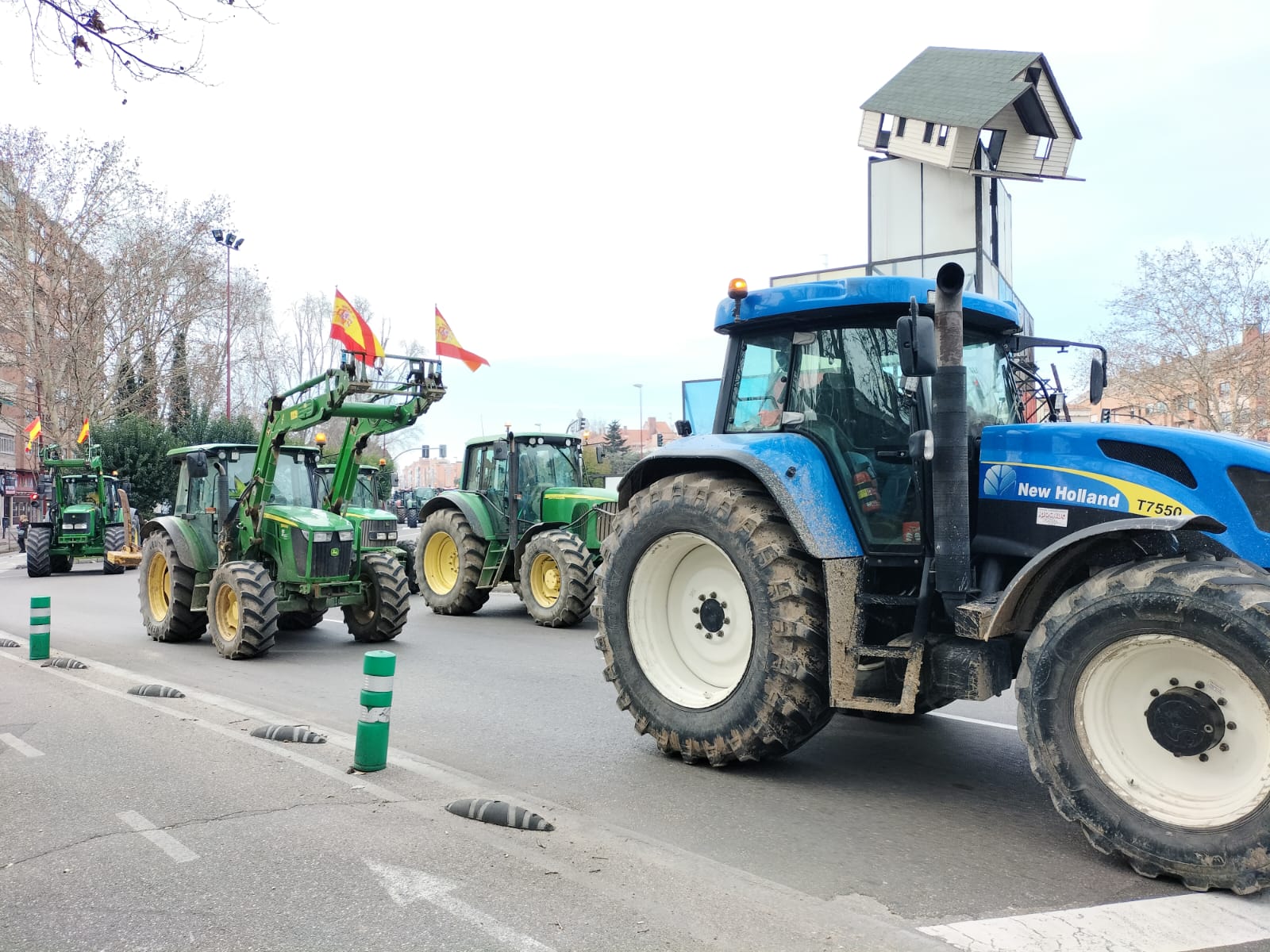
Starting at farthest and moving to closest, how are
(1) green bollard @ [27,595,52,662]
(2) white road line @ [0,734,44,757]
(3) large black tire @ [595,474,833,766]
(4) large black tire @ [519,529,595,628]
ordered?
(4) large black tire @ [519,529,595,628] < (1) green bollard @ [27,595,52,662] < (2) white road line @ [0,734,44,757] < (3) large black tire @ [595,474,833,766]

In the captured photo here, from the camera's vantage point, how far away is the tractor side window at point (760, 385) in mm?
5641

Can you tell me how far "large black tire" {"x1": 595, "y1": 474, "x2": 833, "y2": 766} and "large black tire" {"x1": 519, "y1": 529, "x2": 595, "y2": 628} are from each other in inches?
242

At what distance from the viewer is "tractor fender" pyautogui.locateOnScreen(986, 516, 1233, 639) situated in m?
3.92

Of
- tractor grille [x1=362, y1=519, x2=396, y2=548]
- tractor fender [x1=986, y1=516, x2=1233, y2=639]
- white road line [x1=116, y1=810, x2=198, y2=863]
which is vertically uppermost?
tractor fender [x1=986, y1=516, x2=1233, y2=639]

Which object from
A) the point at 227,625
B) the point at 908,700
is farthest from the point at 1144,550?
the point at 227,625

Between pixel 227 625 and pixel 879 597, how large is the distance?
746 centimetres

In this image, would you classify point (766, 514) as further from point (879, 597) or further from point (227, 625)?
point (227, 625)

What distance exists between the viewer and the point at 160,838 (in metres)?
4.41

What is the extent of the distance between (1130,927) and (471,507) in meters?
11.1

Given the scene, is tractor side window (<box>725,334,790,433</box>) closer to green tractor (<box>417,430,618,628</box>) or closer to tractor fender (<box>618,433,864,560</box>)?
tractor fender (<box>618,433,864,560</box>)

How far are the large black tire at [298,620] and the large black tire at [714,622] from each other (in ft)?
23.3

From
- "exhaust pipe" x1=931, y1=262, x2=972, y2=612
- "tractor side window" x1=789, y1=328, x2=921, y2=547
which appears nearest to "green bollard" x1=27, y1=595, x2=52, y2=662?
"tractor side window" x1=789, y1=328, x2=921, y2=547

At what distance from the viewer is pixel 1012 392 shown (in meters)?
5.56

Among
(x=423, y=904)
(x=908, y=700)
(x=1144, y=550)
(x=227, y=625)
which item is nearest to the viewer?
(x=423, y=904)
